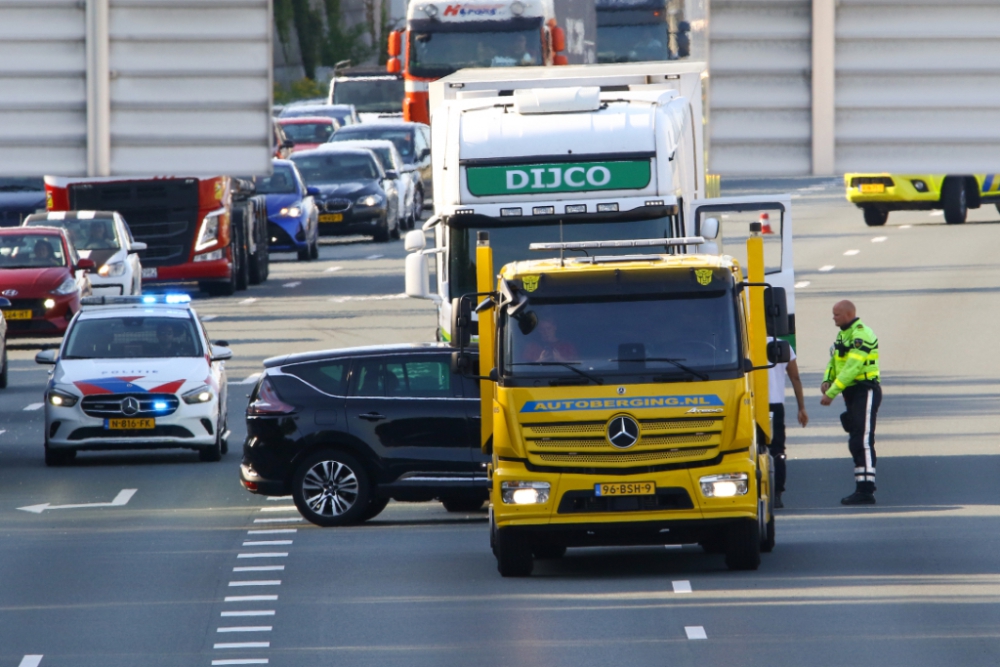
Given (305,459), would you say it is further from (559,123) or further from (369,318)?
(369,318)

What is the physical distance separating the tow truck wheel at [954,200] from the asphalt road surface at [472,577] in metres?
21.0

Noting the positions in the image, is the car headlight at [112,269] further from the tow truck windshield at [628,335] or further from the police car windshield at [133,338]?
the tow truck windshield at [628,335]

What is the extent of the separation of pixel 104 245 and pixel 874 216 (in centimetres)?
2132

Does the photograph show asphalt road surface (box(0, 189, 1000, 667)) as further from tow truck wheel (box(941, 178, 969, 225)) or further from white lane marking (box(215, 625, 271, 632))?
tow truck wheel (box(941, 178, 969, 225))

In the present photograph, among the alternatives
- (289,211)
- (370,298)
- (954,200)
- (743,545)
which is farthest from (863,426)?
(954,200)

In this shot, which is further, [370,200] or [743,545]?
[370,200]

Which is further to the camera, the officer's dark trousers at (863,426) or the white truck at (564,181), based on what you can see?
the white truck at (564,181)

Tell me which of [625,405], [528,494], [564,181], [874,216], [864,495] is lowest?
[864,495]

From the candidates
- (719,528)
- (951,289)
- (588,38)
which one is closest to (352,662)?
(719,528)

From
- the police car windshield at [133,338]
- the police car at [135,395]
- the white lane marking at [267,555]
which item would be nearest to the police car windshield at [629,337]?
the white lane marking at [267,555]

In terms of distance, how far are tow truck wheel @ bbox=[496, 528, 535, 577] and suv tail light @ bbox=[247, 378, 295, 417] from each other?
3552mm

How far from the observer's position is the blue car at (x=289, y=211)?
44312 millimetres

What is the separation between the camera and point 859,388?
20547 millimetres

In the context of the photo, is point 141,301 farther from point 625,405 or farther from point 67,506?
point 625,405
